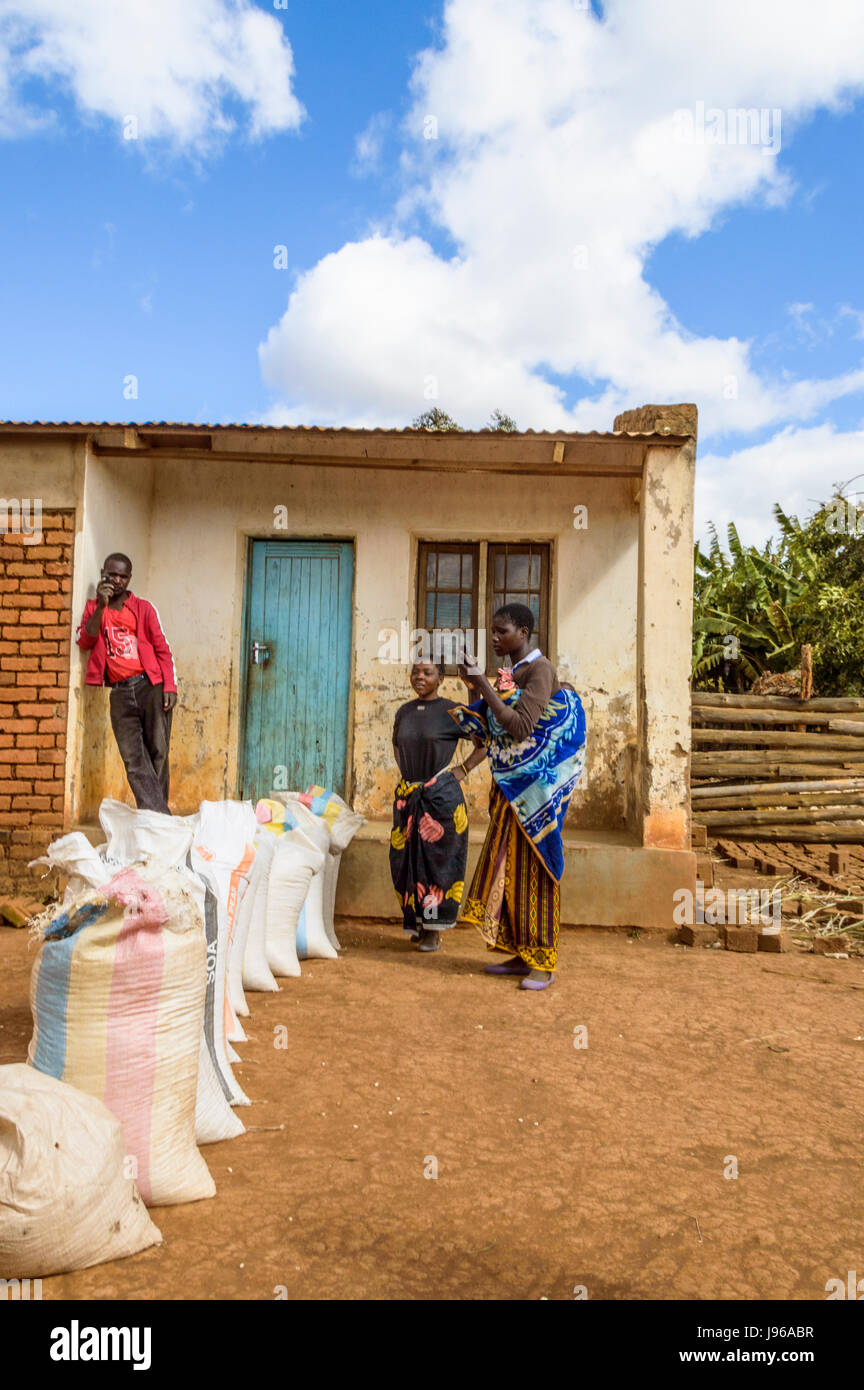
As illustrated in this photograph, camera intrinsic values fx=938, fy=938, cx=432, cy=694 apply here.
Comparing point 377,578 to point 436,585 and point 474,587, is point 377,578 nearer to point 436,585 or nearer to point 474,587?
point 436,585

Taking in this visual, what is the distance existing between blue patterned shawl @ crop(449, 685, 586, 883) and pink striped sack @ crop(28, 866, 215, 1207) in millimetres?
2456

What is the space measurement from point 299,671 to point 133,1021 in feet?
17.2

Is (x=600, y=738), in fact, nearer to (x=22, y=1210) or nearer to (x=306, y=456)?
(x=306, y=456)

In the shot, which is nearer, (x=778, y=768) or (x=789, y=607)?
(x=778, y=768)

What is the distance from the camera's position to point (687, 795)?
623cm

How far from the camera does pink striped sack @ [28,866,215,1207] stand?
7.97ft

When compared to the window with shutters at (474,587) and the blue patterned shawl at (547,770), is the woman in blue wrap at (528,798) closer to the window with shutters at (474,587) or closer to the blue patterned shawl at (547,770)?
the blue patterned shawl at (547,770)

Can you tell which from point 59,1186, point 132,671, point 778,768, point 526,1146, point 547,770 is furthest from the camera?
point 778,768

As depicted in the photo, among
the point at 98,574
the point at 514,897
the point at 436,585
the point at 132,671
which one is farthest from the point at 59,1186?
the point at 436,585

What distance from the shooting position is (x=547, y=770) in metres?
4.77

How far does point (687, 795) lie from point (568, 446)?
2519 mm

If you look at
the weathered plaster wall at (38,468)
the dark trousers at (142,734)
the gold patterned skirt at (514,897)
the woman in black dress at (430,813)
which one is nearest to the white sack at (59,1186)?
the gold patterned skirt at (514,897)
